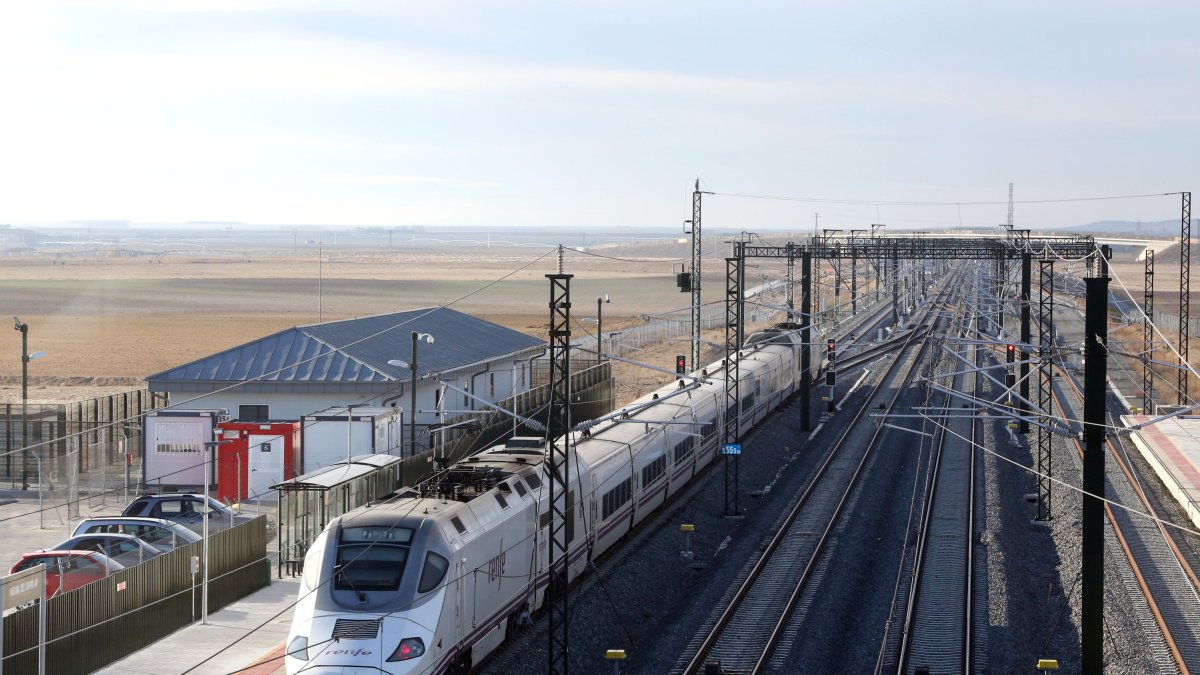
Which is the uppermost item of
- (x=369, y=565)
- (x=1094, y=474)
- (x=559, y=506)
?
(x=1094, y=474)

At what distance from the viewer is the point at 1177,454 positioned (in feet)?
144

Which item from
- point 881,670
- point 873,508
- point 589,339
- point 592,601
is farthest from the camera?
point 589,339

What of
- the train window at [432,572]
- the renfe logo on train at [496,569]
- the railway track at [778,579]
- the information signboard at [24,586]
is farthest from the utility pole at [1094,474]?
the information signboard at [24,586]

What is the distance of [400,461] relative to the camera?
112 feet

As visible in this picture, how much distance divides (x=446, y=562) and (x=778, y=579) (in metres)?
11.8

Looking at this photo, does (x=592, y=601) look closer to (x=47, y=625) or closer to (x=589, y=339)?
(x=47, y=625)

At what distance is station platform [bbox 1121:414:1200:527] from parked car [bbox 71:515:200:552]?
25.1 meters

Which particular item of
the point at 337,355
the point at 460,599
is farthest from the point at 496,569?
the point at 337,355

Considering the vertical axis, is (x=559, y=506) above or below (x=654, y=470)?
above

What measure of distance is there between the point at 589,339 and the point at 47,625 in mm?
60773

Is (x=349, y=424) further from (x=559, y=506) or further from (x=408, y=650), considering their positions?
(x=408, y=650)

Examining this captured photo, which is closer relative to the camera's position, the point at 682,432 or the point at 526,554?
the point at 526,554

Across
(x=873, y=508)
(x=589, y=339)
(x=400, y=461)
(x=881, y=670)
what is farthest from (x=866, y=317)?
(x=881, y=670)

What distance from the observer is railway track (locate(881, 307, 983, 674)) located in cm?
2366
